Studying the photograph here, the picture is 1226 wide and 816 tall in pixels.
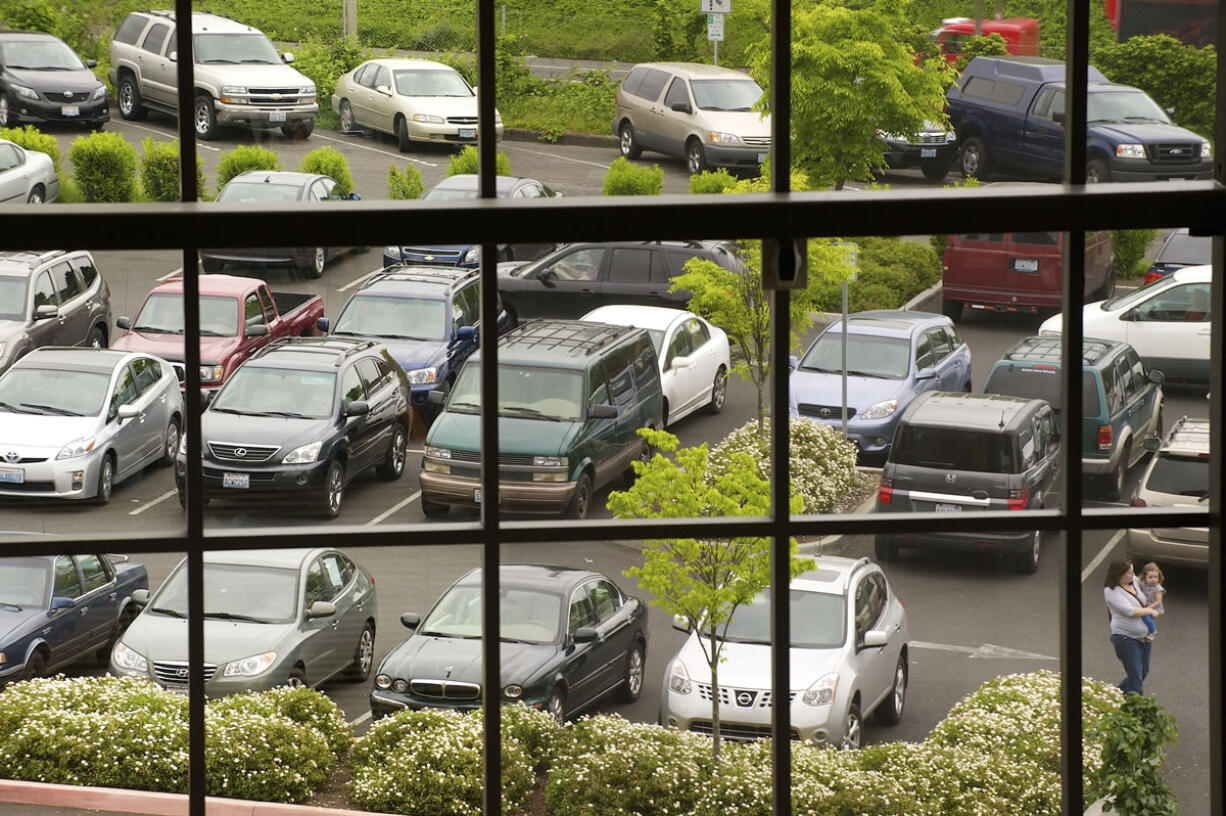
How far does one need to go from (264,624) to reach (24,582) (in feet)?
2.84

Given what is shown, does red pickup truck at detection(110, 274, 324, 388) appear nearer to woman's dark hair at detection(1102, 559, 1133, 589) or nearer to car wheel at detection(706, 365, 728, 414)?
car wheel at detection(706, 365, 728, 414)

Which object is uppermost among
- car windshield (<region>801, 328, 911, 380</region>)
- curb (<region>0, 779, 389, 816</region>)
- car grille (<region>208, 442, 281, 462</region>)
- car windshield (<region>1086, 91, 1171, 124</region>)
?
car windshield (<region>1086, 91, 1171, 124</region>)

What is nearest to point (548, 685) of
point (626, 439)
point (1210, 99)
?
point (626, 439)

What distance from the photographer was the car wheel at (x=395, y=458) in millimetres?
5398

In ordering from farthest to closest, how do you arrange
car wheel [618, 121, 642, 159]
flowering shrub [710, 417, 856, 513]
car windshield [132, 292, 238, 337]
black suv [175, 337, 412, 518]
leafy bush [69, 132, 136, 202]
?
car wheel [618, 121, 642, 159] < flowering shrub [710, 417, 856, 513] < leafy bush [69, 132, 136, 202] < black suv [175, 337, 412, 518] < car windshield [132, 292, 238, 337]

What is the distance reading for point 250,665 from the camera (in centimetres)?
559

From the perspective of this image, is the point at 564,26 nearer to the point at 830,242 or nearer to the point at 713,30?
the point at 713,30

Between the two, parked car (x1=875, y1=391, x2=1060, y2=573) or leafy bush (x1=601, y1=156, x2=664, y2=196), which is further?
leafy bush (x1=601, y1=156, x2=664, y2=196)

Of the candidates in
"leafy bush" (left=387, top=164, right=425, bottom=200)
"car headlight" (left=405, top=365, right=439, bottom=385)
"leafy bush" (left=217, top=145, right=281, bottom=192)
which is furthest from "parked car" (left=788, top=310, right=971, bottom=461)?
"leafy bush" (left=217, top=145, right=281, bottom=192)

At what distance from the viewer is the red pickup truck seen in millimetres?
5082

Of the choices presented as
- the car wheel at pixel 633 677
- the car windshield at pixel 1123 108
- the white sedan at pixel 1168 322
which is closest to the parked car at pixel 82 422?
the car wheel at pixel 633 677

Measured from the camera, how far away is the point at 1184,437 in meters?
5.53

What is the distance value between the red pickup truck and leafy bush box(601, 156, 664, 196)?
131cm

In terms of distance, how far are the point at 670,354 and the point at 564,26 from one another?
52.5 inches
